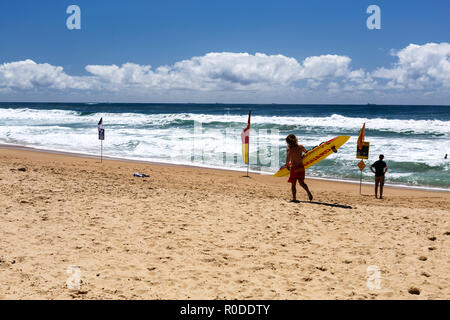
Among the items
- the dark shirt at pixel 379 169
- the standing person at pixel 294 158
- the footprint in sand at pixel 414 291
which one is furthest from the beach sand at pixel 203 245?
the dark shirt at pixel 379 169

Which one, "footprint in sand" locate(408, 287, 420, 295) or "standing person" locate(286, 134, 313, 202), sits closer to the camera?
"footprint in sand" locate(408, 287, 420, 295)

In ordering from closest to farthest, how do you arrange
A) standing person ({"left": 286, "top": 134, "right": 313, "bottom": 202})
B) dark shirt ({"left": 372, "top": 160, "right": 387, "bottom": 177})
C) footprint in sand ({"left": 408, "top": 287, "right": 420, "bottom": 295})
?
footprint in sand ({"left": 408, "top": 287, "right": 420, "bottom": 295}) → standing person ({"left": 286, "top": 134, "right": 313, "bottom": 202}) → dark shirt ({"left": 372, "top": 160, "right": 387, "bottom": 177})

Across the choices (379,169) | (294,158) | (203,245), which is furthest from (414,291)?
(379,169)

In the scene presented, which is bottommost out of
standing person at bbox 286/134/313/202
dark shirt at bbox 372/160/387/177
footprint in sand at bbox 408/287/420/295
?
footprint in sand at bbox 408/287/420/295

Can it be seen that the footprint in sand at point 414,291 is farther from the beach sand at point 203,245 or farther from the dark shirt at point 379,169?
the dark shirt at point 379,169

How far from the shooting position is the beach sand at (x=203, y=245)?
12.0ft

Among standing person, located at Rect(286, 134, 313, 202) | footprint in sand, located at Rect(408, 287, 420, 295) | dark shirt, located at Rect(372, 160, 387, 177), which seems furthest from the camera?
dark shirt, located at Rect(372, 160, 387, 177)

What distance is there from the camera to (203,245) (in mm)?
4867

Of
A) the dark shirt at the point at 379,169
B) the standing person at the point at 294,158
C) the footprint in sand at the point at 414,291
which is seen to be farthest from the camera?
the dark shirt at the point at 379,169

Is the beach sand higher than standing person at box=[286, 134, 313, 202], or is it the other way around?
standing person at box=[286, 134, 313, 202]

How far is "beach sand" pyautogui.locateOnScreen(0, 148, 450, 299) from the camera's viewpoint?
3672mm

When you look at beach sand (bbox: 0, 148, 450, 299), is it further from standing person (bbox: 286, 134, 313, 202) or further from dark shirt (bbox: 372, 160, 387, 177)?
dark shirt (bbox: 372, 160, 387, 177)

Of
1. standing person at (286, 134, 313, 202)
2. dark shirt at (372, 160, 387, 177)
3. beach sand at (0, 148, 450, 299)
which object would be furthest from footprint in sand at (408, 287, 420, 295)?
dark shirt at (372, 160, 387, 177)
